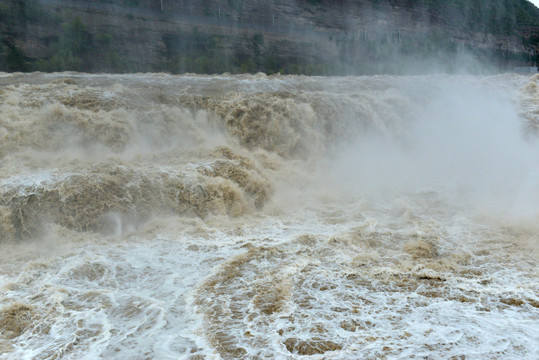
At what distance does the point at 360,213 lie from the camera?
666 centimetres

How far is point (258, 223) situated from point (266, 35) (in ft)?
70.6

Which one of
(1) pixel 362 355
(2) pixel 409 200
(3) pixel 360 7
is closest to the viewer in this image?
(1) pixel 362 355

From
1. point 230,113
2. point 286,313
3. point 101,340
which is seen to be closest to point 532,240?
point 286,313

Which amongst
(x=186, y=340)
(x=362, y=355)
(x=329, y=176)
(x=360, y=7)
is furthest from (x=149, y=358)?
(x=360, y=7)

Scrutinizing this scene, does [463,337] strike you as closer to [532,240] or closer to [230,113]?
[532,240]

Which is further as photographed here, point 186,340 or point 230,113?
point 230,113

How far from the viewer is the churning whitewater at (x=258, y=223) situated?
3.47m

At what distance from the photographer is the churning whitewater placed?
11.4 feet

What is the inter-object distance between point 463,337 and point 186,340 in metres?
2.11

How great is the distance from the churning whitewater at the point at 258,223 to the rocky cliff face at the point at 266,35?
31.9ft

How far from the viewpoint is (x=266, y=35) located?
25641mm

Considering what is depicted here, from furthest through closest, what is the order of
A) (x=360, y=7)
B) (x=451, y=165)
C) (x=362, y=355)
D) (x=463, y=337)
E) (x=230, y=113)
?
(x=360, y=7) < (x=451, y=165) < (x=230, y=113) < (x=463, y=337) < (x=362, y=355)

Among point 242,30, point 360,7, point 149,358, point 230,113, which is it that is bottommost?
point 149,358

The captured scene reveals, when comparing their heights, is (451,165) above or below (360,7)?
below
